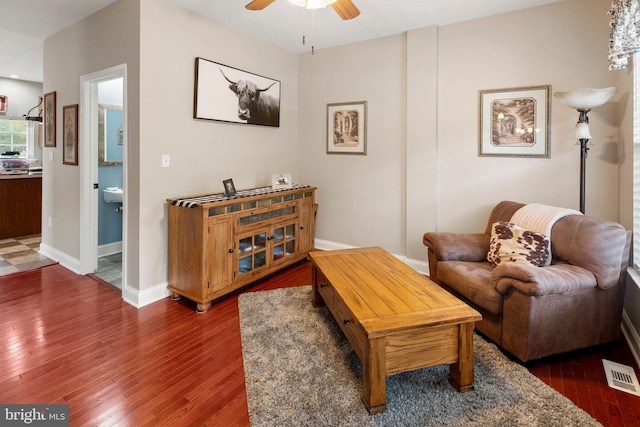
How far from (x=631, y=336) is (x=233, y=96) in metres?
3.86

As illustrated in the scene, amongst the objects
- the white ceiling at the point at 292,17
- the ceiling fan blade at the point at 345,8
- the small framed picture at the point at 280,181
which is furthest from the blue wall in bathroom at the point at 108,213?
the ceiling fan blade at the point at 345,8

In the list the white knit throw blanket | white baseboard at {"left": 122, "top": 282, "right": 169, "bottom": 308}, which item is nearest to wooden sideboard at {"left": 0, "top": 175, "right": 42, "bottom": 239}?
white baseboard at {"left": 122, "top": 282, "right": 169, "bottom": 308}

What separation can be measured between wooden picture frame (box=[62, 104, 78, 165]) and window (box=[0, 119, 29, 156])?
385 cm

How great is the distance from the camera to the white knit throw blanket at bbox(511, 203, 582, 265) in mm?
2586

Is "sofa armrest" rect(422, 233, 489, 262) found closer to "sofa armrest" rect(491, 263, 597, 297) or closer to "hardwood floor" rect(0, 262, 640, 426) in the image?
"sofa armrest" rect(491, 263, 597, 297)

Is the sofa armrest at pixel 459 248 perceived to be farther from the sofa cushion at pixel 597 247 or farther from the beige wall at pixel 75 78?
the beige wall at pixel 75 78

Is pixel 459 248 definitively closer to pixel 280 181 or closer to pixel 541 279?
pixel 541 279

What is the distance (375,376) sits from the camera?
5.64 feet

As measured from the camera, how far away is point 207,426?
1.67 meters

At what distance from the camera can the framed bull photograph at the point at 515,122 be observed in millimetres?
3158

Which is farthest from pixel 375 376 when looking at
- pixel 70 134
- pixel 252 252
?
pixel 70 134

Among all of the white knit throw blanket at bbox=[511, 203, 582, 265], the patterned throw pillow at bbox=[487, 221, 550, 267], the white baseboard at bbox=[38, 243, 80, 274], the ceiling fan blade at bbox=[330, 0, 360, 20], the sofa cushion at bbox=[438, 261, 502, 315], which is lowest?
the white baseboard at bbox=[38, 243, 80, 274]

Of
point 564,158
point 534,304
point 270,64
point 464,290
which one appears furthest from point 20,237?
point 564,158

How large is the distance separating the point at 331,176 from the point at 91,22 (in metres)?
2.90
